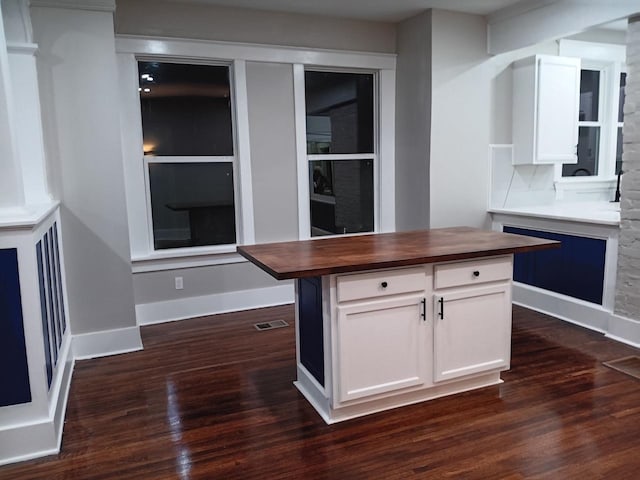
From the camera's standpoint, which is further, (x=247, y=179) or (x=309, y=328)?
(x=247, y=179)

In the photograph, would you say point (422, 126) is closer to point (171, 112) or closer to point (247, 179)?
point (247, 179)

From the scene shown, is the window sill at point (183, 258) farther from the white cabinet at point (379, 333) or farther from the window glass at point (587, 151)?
the window glass at point (587, 151)

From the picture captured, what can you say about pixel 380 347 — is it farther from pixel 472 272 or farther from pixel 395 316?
pixel 472 272

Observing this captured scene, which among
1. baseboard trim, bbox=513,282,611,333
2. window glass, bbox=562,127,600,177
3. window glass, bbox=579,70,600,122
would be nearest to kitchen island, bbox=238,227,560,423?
baseboard trim, bbox=513,282,611,333

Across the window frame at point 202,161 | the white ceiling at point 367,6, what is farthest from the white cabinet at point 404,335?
the white ceiling at point 367,6

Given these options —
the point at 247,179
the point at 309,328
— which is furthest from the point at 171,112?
the point at 309,328

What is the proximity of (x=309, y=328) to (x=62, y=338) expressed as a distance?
1565 millimetres

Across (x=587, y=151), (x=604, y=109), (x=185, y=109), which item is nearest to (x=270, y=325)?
(x=185, y=109)

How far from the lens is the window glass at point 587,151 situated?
5.21 m

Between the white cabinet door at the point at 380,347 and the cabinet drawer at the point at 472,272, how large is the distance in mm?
163

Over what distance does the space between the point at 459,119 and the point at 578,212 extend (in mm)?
1294

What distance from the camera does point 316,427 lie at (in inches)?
98.3

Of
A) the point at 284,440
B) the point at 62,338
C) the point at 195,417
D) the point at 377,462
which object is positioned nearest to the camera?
the point at 377,462

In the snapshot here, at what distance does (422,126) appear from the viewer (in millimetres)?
4539
